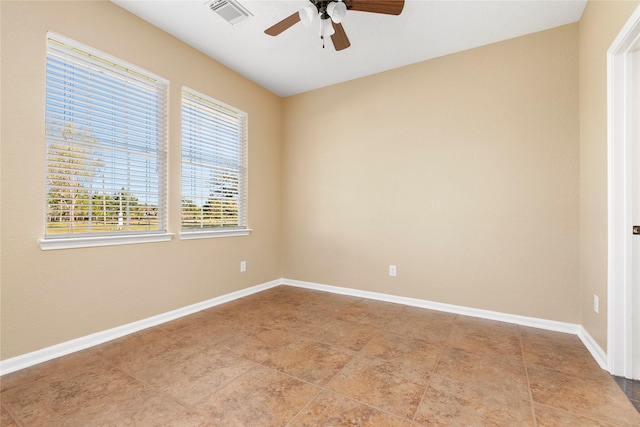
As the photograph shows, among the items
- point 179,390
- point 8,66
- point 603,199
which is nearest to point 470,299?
point 603,199

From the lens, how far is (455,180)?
2.95m

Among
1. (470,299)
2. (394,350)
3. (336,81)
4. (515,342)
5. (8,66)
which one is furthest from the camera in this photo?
(336,81)

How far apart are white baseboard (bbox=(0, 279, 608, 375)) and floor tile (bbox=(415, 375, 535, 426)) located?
0.93 m

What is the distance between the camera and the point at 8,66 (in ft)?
5.91

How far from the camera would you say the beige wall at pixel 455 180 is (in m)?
2.51

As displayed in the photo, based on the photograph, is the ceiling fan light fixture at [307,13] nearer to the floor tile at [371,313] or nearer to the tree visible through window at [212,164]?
the tree visible through window at [212,164]

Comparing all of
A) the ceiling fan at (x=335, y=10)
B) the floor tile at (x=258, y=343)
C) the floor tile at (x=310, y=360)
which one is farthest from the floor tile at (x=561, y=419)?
the ceiling fan at (x=335, y=10)

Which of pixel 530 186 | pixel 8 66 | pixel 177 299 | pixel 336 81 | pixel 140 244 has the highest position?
pixel 336 81

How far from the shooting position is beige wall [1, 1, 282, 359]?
1.82 metres

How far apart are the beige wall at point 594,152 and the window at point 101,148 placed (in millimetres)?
3556

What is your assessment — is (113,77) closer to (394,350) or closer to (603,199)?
(394,350)

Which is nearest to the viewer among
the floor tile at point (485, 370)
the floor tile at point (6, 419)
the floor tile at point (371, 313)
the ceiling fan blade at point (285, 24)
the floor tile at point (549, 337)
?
the floor tile at point (6, 419)

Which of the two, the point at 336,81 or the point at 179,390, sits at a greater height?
the point at 336,81

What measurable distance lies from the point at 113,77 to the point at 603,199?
3.89 m
